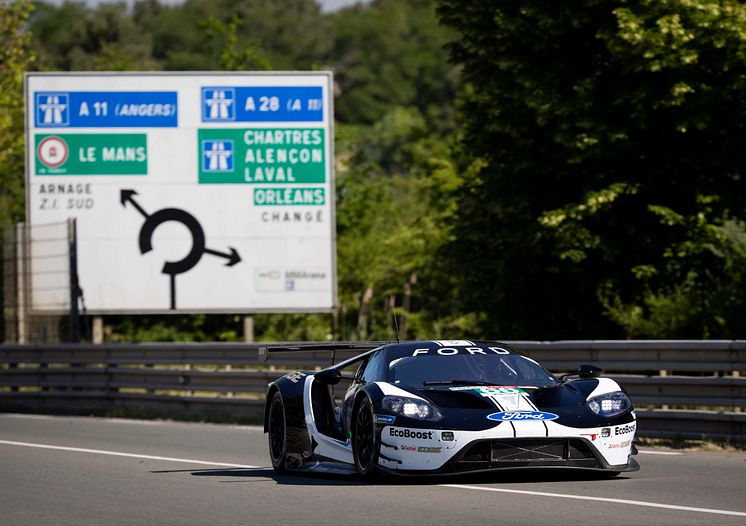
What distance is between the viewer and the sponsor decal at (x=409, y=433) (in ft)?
32.7

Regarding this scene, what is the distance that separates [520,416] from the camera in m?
9.94

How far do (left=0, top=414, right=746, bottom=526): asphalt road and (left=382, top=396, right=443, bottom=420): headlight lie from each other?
54 cm

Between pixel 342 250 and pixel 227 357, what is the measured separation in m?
17.3

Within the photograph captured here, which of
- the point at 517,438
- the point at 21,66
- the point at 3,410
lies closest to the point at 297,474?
the point at 517,438

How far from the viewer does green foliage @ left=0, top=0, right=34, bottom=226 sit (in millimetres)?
38312

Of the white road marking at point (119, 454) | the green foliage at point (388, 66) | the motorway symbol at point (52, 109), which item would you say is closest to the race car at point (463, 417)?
the white road marking at point (119, 454)

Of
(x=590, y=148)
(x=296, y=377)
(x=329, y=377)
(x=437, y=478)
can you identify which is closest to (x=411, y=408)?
(x=437, y=478)

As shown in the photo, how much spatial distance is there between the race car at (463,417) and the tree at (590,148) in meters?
12.7

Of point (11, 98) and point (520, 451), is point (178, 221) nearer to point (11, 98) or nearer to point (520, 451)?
point (11, 98)

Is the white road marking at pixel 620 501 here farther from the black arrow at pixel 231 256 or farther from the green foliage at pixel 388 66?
the green foliage at pixel 388 66

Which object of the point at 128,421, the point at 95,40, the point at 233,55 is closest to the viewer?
the point at 128,421

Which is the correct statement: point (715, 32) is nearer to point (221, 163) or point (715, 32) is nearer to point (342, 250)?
point (221, 163)

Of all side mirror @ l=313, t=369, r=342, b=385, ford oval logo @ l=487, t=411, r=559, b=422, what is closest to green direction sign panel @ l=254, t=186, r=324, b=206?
side mirror @ l=313, t=369, r=342, b=385

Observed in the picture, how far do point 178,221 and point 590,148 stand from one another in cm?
763
